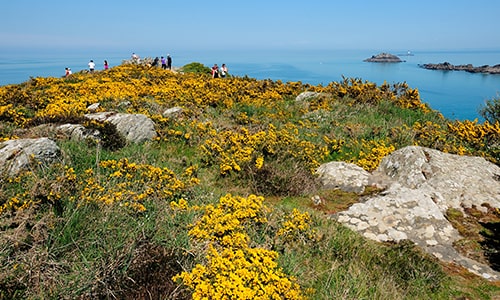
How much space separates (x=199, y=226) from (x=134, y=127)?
6591 mm

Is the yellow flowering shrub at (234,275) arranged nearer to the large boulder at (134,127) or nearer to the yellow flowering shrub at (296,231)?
the yellow flowering shrub at (296,231)

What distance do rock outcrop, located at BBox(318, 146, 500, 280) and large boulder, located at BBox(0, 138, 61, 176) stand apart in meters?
6.38

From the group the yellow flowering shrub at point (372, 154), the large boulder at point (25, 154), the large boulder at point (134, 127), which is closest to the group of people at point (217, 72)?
the large boulder at point (134, 127)

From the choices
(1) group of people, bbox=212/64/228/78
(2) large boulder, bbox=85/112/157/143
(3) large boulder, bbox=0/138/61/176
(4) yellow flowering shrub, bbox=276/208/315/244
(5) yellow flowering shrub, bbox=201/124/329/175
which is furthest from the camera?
(1) group of people, bbox=212/64/228/78

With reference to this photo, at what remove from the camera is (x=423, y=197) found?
7.71 metres

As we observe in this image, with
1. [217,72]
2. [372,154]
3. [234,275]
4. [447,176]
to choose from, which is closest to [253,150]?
[372,154]

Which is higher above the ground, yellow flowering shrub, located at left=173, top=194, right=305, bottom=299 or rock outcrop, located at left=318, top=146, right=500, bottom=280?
yellow flowering shrub, located at left=173, top=194, right=305, bottom=299

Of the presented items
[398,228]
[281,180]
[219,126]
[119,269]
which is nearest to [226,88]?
[219,126]

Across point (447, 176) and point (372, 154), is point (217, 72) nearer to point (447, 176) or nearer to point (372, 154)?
point (372, 154)

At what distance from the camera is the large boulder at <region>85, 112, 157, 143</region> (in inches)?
428

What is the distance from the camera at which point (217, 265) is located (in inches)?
162

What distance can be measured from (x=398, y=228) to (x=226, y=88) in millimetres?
14018

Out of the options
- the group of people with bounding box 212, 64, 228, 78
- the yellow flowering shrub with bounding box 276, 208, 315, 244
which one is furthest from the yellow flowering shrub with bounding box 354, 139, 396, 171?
the group of people with bounding box 212, 64, 228, 78

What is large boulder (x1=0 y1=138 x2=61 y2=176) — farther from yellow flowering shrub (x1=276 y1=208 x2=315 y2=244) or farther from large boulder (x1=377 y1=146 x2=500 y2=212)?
large boulder (x1=377 y1=146 x2=500 y2=212)
